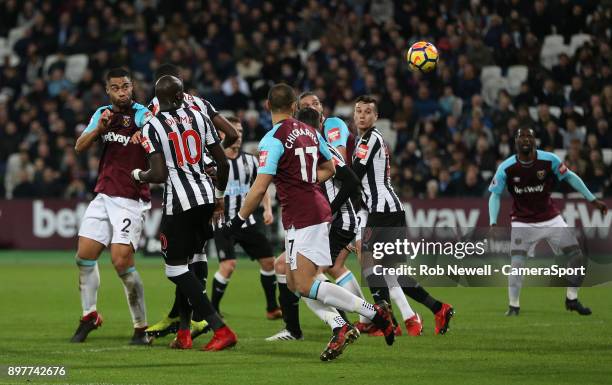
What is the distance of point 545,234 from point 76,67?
646 inches

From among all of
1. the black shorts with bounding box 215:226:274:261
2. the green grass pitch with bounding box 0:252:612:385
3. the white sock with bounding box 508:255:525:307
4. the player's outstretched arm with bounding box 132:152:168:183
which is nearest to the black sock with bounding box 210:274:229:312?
the green grass pitch with bounding box 0:252:612:385

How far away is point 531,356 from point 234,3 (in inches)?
790

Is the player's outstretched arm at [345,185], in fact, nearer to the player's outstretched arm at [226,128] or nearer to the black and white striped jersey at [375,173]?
the player's outstretched arm at [226,128]

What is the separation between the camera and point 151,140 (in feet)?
31.2

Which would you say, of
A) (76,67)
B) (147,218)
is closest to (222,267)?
(147,218)

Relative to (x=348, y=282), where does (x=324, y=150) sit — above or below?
above

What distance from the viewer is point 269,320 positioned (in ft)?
41.7

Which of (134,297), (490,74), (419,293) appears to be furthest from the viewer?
(490,74)

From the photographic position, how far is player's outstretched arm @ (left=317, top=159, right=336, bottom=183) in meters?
9.29

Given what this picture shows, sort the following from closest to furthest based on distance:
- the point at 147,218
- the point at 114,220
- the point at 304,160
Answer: the point at 304,160 → the point at 114,220 → the point at 147,218

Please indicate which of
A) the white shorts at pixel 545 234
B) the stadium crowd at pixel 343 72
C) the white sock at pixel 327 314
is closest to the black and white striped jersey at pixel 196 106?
the white sock at pixel 327 314

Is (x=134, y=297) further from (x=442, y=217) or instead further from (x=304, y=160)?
(x=442, y=217)

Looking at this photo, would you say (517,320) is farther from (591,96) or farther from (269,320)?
(591,96)

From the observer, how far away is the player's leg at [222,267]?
12.9 metres
